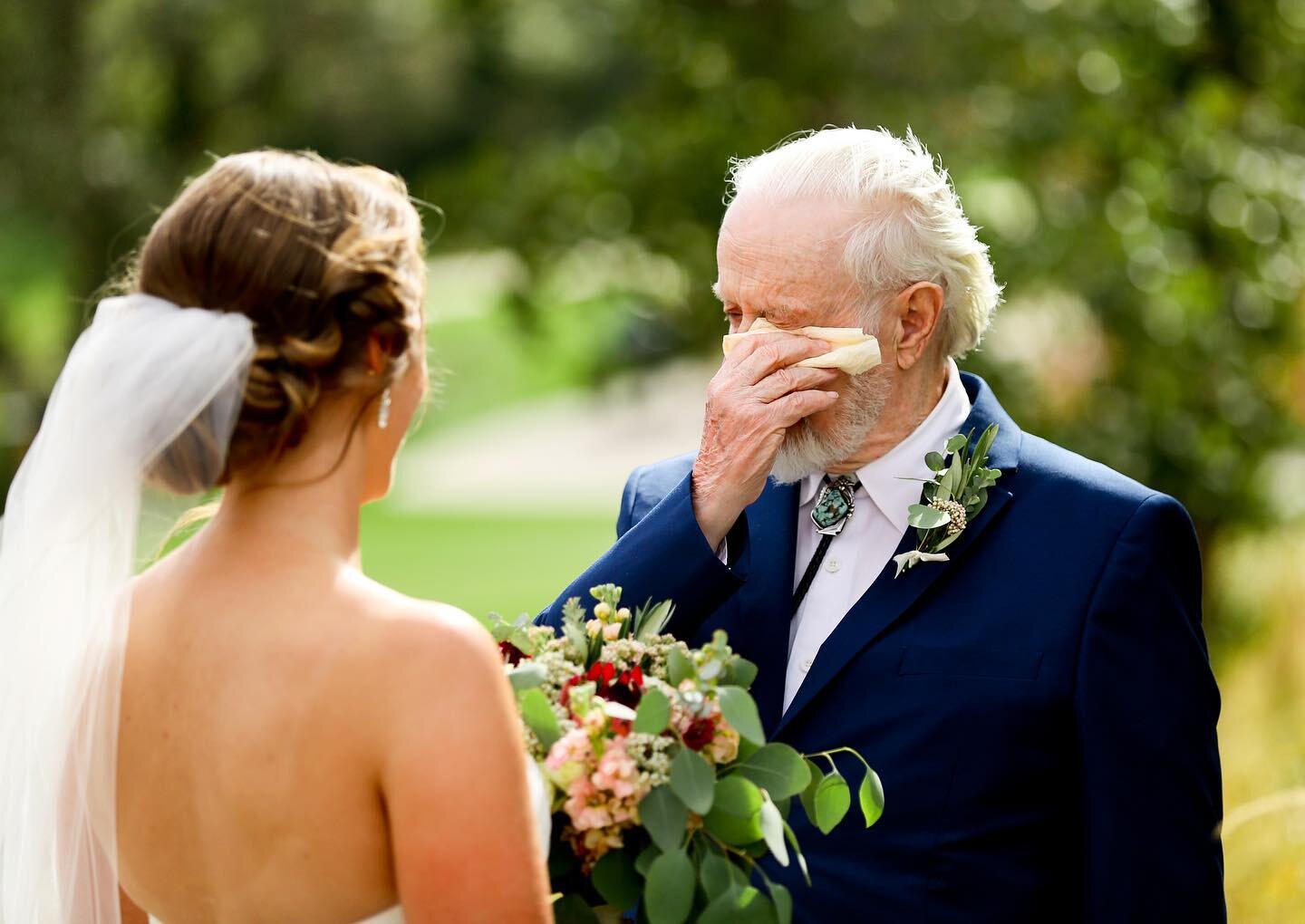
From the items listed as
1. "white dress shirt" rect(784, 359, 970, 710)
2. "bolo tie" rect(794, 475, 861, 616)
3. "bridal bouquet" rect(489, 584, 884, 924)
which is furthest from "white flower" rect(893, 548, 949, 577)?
"bridal bouquet" rect(489, 584, 884, 924)

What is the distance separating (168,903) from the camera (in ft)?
6.95

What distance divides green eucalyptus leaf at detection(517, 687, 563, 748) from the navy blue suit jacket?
68cm

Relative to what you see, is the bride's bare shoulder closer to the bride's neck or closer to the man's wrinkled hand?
the bride's neck

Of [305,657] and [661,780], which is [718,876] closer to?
[661,780]

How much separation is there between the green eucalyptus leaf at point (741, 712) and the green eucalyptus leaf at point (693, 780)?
8 cm

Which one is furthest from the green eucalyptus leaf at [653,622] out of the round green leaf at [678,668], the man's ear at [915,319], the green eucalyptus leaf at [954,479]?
the man's ear at [915,319]

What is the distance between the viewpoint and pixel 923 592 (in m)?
2.88

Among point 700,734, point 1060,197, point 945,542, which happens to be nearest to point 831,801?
point 700,734

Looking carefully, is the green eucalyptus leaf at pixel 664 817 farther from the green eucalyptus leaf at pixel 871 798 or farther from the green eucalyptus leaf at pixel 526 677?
the green eucalyptus leaf at pixel 871 798

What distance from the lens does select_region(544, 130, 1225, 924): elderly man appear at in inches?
106

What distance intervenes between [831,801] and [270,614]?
1.03 m

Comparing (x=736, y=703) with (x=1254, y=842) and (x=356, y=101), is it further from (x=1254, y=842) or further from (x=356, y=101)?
(x=356, y=101)

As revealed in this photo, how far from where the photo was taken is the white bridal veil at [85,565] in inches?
78.9

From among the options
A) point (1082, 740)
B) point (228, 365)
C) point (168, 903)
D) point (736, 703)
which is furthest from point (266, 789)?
point (1082, 740)
